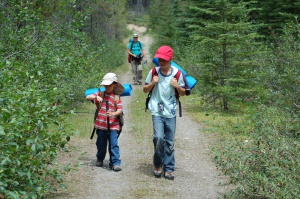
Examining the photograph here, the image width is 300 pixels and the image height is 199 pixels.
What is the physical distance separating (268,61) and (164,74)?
6110mm

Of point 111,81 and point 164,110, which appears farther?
point 111,81

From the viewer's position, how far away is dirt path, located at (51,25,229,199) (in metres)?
6.71

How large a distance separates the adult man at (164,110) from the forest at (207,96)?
875 mm

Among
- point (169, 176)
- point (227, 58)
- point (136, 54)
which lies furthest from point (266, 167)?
point (136, 54)

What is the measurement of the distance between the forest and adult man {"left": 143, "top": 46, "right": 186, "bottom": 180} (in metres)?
0.88

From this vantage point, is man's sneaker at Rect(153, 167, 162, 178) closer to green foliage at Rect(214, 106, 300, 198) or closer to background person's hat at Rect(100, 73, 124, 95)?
background person's hat at Rect(100, 73, 124, 95)

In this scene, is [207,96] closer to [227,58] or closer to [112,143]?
[227,58]

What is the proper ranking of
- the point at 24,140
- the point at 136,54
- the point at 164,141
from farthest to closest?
1. the point at 136,54
2. the point at 164,141
3. the point at 24,140

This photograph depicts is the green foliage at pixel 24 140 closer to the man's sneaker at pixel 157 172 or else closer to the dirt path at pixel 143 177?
the dirt path at pixel 143 177

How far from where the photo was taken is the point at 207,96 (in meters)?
14.2

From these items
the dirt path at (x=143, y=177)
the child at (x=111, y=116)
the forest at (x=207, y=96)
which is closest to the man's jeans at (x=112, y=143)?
the child at (x=111, y=116)

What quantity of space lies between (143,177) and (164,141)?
25.2 inches

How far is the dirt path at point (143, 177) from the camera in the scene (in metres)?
6.71

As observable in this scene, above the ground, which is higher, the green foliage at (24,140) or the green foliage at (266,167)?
the green foliage at (24,140)
